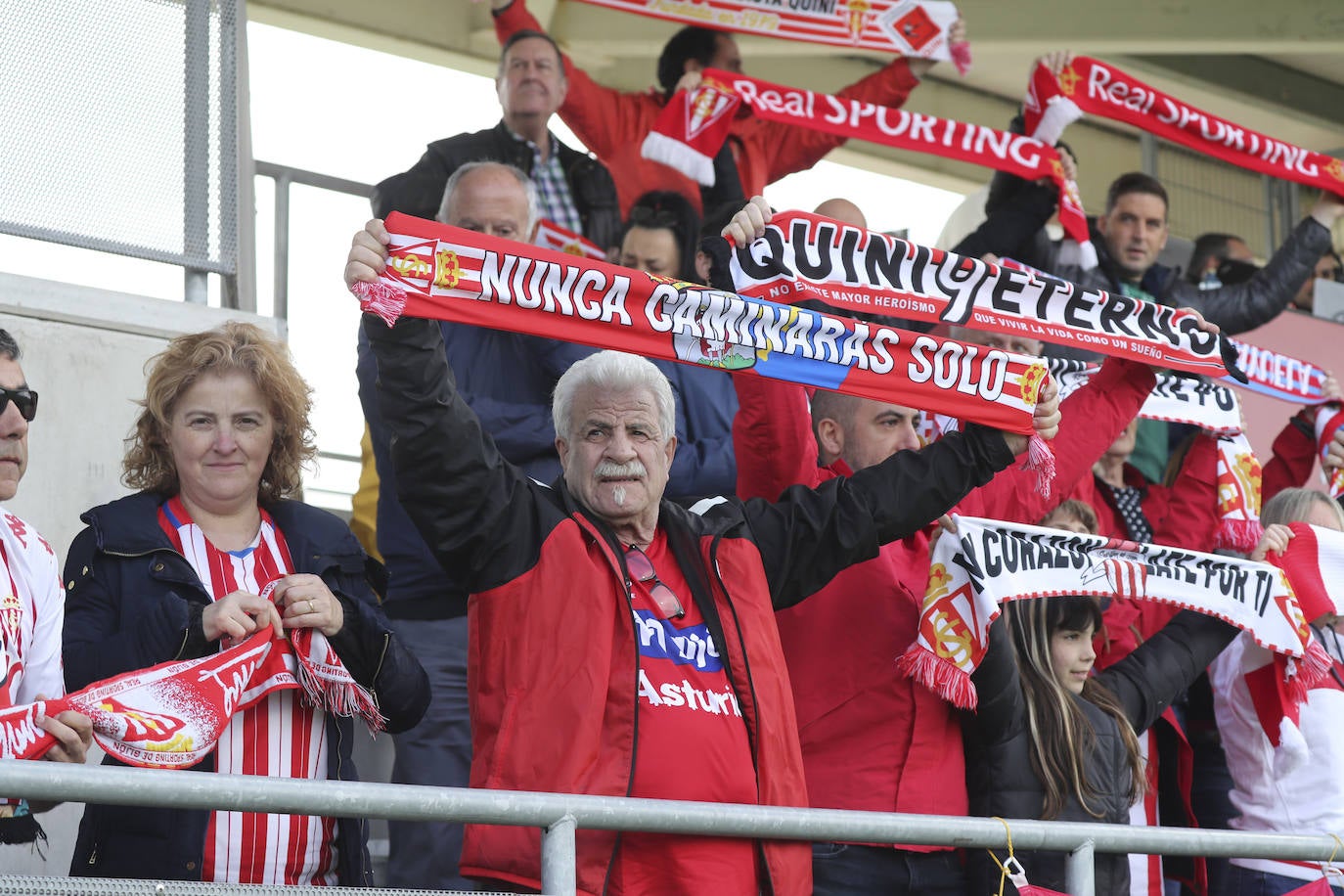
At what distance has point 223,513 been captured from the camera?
150 inches

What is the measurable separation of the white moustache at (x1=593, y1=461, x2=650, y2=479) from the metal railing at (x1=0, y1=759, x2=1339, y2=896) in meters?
0.90

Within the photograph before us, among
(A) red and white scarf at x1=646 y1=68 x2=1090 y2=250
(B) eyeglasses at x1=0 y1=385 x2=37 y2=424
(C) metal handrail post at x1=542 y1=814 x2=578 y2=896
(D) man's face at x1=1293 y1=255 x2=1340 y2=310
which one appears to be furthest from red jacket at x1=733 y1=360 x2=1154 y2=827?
(D) man's face at x1=1293 y1=255 x2=1340 y2=310

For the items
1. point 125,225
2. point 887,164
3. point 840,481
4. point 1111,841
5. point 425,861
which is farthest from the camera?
point 887,164

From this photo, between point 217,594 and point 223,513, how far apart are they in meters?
0.23

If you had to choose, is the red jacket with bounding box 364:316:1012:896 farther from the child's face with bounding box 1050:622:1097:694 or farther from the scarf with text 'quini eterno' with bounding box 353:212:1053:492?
the child's face with bounding box 1050:622:1097:694

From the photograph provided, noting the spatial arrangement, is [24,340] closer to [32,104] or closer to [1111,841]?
[32,104]

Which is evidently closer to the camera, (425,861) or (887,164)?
(425,861)

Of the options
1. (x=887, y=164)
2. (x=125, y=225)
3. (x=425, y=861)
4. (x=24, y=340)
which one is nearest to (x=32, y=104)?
(x=125, y=225)

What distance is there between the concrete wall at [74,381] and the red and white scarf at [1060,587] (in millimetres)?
2355

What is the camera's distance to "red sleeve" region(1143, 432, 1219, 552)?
5750mm

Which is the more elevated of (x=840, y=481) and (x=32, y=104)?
(x=32, y=104)

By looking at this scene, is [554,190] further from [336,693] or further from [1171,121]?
[336,693]

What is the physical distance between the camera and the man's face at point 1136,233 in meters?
6.83

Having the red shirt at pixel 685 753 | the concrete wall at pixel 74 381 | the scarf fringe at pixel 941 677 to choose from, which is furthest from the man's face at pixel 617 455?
the concrete wall at pixel 74 381
